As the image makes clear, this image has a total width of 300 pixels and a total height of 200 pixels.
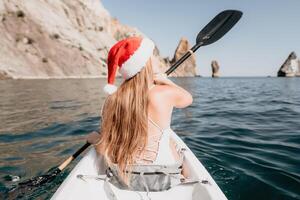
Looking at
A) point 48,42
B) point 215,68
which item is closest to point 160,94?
point 48,42

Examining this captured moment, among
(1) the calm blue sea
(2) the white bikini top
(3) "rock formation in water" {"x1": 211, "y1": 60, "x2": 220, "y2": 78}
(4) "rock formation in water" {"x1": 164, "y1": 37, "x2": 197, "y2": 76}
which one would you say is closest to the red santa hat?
(2) the white bikini top

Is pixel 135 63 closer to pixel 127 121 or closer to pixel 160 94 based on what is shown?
pixel 160 94

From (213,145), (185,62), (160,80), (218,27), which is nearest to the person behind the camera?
(160,80)

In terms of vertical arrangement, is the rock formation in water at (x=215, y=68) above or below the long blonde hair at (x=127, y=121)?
above

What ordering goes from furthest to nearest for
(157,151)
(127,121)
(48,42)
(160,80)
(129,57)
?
(48,42) → (160,80) → (157,151) → (127,121) → (129,57)

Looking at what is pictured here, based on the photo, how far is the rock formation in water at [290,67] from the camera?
10469cm

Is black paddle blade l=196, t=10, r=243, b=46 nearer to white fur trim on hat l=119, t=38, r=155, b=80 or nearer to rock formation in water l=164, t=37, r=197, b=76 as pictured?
white fur trim on hat l=119, t=38, r=155, b=80

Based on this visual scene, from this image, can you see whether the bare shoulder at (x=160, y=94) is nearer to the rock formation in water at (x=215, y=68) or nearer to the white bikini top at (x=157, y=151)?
the white bikini top at (x=157, y=151)

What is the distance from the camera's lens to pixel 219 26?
573 centimetres

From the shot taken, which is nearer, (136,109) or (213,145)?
(136,109)

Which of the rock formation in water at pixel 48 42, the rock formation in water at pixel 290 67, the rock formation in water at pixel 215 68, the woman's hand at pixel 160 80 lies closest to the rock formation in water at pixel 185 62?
the rock formation in water at pixel 215 68

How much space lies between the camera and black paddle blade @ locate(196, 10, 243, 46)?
5625 mm

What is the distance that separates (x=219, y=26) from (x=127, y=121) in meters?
3.80

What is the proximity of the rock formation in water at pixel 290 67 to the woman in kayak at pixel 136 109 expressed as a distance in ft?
375
